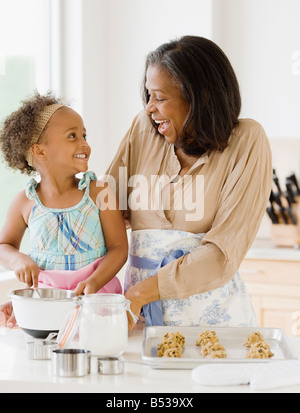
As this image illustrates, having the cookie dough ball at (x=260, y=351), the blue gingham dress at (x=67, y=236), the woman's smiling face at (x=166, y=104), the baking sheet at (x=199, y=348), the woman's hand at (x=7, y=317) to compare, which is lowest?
the woman's hand at (x=7, y=317)

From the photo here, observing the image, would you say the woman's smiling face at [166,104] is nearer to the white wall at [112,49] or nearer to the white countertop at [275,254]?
the white wall at [112,49]

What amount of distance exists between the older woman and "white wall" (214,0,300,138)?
1655 mm

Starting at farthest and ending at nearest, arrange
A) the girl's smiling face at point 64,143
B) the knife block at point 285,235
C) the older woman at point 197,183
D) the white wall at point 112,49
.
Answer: the knife block at point 285,235 → the white wall at point 112,49 → the girl's smiling face at point 64,143 → the older woman at point 197,183

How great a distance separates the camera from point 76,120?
1812mm

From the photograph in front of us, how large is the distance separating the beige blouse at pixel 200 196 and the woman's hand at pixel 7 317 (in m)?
0.37

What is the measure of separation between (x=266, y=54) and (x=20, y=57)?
125 cm

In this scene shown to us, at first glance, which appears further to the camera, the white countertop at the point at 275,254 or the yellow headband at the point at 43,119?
the white countertop at the point at 275,254

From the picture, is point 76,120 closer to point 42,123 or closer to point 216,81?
point 42,123

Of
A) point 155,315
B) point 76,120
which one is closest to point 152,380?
point 155,315

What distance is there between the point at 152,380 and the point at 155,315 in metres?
0.49

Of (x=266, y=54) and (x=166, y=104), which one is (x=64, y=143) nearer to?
(x=166, y=104)

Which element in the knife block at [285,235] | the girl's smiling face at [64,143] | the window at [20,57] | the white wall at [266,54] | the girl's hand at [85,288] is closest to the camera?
the girl's hand at [85,288]

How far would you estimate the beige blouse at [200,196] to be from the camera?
1.61 metres

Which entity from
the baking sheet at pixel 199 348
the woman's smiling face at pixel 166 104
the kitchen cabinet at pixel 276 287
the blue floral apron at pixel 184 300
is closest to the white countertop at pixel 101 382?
the baking sheet at pixel 199 348
